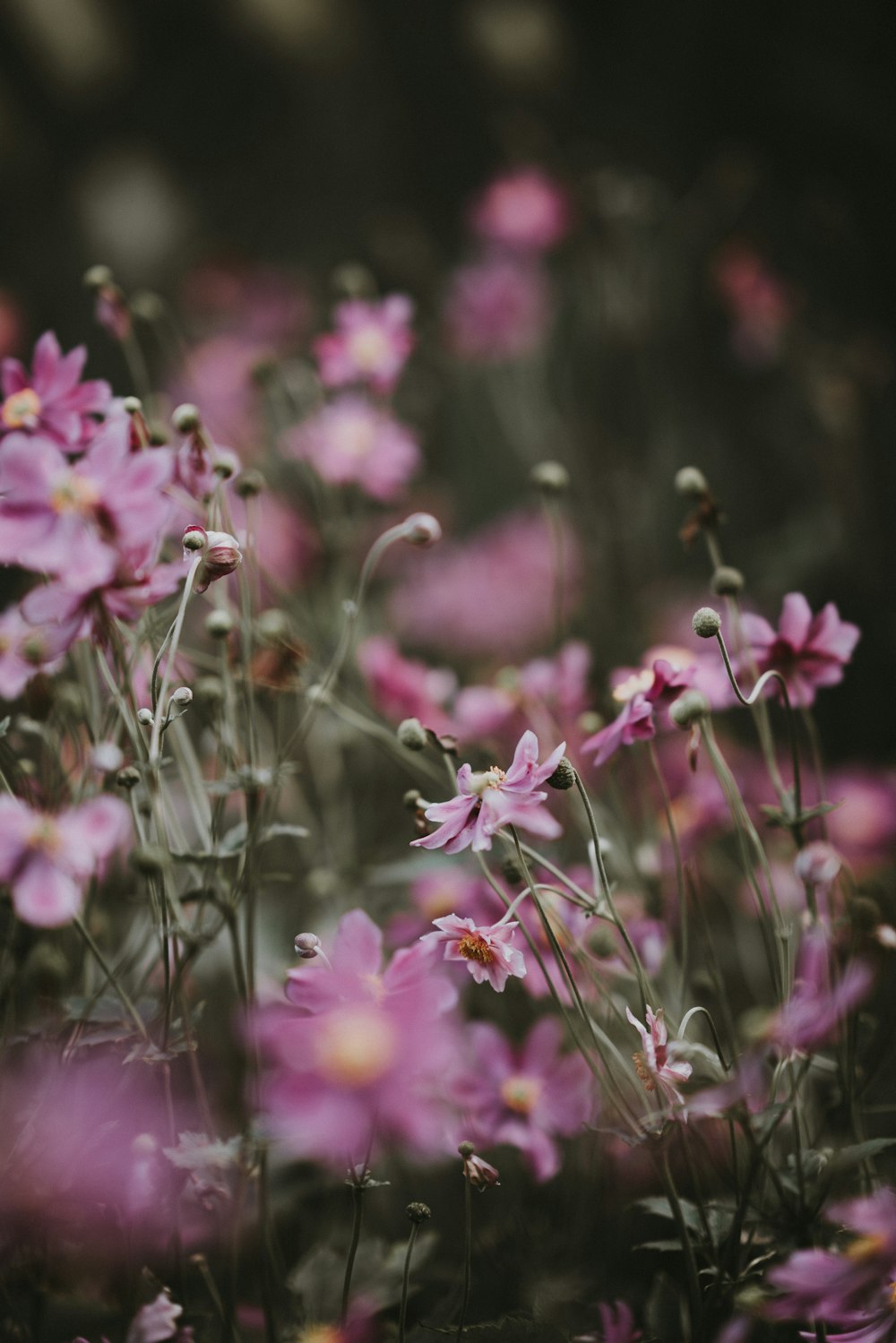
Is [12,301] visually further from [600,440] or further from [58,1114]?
[58,1114]

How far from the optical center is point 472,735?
0.52 m

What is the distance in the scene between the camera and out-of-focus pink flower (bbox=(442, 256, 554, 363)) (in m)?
0.91

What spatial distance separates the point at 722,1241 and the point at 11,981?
261mm

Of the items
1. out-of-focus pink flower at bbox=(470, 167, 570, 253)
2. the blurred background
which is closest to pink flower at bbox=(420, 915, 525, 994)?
the blurred background

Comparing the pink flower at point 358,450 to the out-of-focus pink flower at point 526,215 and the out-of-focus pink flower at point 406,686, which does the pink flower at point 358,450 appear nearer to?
the out-of-focus pink flower at point 406,686

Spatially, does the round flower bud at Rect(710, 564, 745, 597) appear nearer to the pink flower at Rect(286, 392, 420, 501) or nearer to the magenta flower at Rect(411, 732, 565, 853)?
the magenta flower at Rect(411, 732, 565, 853)

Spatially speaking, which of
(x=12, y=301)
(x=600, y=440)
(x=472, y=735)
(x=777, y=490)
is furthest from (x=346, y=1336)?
(x=12, y=301)

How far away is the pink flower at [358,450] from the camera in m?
0.58

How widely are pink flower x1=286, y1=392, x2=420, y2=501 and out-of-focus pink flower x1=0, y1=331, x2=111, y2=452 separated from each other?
0.19 meters

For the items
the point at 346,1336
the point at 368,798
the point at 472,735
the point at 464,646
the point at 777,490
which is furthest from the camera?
the point at 777,490

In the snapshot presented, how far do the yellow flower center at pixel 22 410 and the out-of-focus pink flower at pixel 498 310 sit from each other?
0.60 meters

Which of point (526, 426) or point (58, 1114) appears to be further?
point (526, 426)

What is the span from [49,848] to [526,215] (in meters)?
0.75

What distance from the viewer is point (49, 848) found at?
11.0 inches
